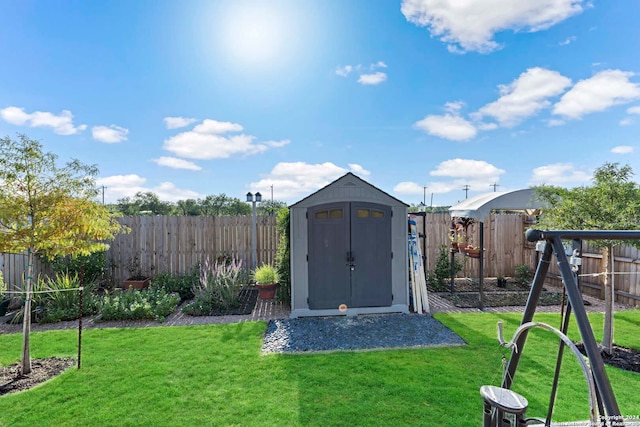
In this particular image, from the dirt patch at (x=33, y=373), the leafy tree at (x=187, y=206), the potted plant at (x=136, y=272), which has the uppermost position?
the leafy tree at (x=187, y=206)

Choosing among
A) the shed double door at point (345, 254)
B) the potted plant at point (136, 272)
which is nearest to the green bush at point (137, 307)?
the potted plant at point (136, 272)

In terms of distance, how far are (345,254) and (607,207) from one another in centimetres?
389

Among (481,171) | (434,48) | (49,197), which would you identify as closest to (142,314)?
(49,197)

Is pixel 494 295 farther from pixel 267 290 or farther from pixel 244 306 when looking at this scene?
pixel 244 306

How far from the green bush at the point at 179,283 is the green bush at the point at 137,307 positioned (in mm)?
998

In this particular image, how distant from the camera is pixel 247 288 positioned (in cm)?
809

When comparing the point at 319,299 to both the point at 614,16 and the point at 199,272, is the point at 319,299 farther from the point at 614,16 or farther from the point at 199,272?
the point at 614,16

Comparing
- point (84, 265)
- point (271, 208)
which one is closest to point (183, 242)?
point (84, 265)

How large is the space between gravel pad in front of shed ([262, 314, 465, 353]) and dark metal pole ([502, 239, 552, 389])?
9.19ft

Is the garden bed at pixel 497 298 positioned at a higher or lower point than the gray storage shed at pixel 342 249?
lower

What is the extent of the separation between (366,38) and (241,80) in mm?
3155

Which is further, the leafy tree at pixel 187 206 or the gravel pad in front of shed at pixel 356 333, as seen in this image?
the leafy tree at pixel 187 206

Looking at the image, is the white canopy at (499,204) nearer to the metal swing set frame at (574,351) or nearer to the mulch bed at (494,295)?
the mulch bed at (494,295)

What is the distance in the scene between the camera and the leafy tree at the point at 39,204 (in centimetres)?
348
